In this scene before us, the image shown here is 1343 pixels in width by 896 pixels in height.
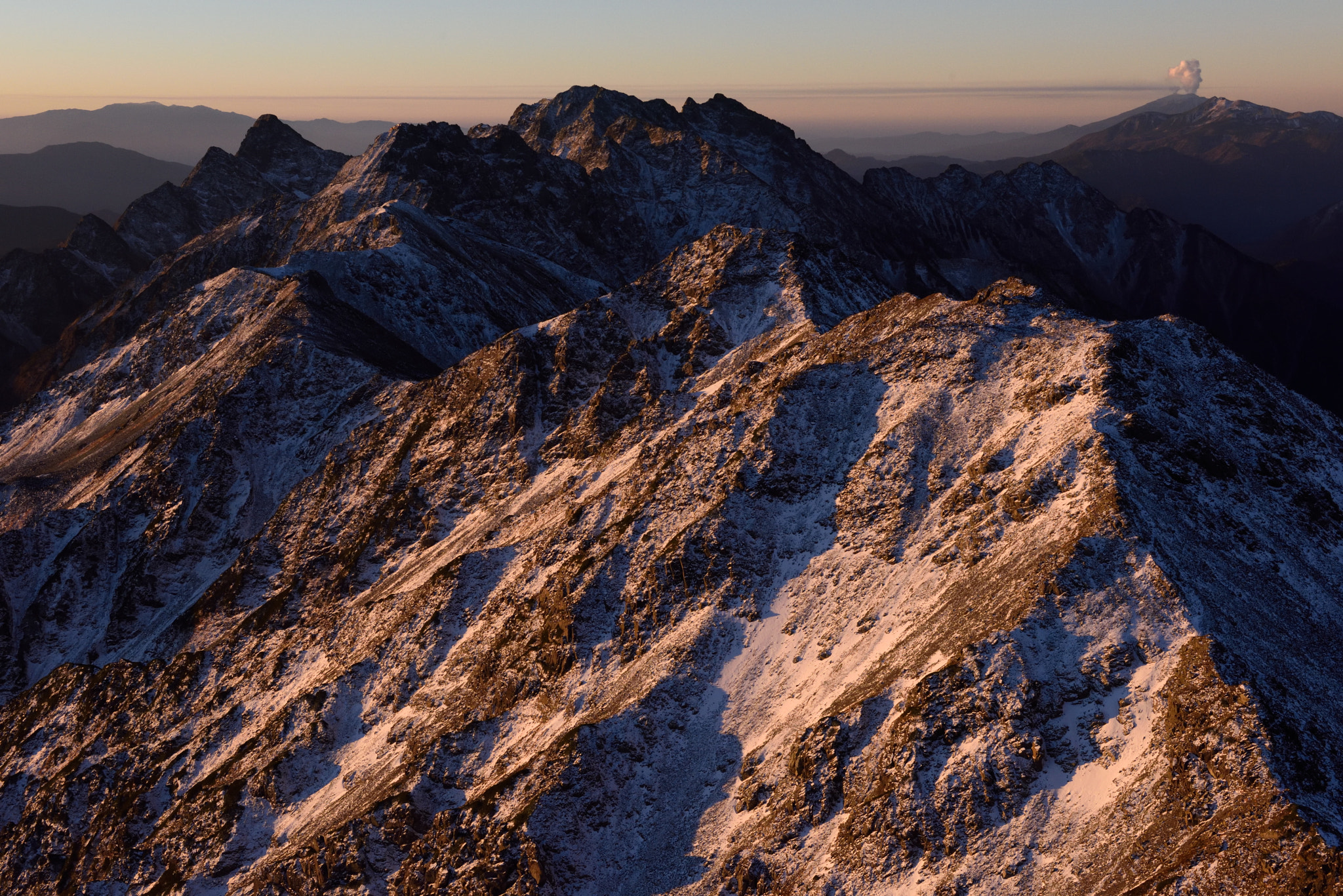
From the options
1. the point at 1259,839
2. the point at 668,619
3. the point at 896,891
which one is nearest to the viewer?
the point at 1259,839

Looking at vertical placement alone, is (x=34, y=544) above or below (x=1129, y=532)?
below

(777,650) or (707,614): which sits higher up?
(707,614)

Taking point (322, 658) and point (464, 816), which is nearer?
point (464, 816)

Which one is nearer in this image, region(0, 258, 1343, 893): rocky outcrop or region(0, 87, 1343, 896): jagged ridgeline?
region(0, 258, 1343, 893): rocky outcrop

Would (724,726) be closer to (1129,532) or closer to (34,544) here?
(1129,532)

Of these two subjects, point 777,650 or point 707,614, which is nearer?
point 777,650

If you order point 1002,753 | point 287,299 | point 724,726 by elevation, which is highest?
point 287,299

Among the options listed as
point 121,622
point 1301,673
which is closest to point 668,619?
point 1301,673

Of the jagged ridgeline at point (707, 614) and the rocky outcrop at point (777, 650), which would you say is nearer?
the rocky outcrop at point (777, 650)
